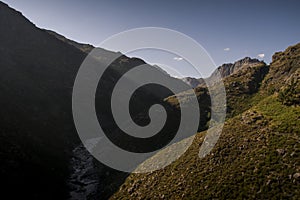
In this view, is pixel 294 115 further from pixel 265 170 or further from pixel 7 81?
pixel 7 81

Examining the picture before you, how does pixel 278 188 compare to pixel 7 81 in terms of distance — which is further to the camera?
pixel 7 81

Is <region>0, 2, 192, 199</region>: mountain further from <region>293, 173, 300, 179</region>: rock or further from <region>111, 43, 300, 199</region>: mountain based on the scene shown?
<region>293, 173, 300, 179</region>: rock

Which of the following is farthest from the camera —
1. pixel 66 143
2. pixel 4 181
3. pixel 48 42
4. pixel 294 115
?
pixel 48 42

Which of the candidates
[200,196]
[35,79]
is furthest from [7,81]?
[200,196]

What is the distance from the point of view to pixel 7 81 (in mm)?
63562

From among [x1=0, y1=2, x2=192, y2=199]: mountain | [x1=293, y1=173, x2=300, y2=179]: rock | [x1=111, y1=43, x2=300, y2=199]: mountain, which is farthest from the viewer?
[x1=0, y1=2, x2=192, y2=199]: mountain

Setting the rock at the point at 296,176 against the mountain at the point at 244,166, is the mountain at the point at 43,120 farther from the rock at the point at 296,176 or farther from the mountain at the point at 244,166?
the rock at the point at 296,176

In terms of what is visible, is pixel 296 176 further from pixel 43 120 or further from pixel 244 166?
pixel 43 120

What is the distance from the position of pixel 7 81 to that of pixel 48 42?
56.5 meters

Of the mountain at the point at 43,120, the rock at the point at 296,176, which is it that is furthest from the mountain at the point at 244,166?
the mountain at the point at 43,120

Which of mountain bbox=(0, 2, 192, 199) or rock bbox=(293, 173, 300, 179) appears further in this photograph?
mountain bbox=(0, 2, 192, 199)

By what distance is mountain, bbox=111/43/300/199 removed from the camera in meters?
23.0

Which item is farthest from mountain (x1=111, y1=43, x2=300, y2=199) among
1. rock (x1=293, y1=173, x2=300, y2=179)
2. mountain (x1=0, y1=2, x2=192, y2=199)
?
mountain (x1=0, y1=2, x2=192, y2=199)

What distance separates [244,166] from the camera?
26.5 m
